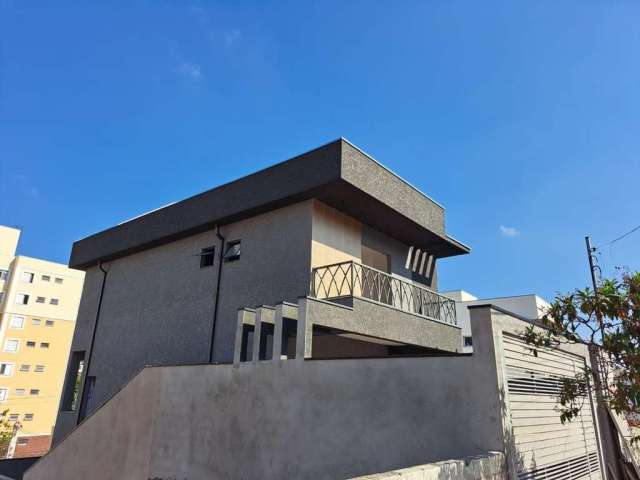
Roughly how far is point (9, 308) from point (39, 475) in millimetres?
45424

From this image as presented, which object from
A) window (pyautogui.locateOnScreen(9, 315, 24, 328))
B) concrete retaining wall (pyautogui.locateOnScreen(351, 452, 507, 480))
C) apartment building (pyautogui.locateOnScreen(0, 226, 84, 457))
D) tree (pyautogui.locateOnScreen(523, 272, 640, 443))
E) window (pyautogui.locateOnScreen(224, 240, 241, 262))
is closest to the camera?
concrete retaining wall (pyautogui.locateOnScreen(351, 452, 507, 480))

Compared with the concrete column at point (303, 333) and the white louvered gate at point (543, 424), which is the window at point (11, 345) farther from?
the white louvered gate at point (543, 424)

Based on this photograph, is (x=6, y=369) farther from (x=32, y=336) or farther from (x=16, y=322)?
(x=16, y=322)

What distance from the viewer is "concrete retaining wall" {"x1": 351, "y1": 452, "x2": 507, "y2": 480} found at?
342 centimetres

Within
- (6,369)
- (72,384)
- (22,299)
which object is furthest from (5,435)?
(72,384)

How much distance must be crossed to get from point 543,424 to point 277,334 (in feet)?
14.2

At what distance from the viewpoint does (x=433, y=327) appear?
11.0 m

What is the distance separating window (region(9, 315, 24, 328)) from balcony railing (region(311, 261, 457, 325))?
167 feet

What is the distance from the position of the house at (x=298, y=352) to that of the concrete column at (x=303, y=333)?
34mm

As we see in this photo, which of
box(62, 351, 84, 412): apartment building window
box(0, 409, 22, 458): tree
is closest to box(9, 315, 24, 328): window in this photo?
box(0, 409, 22, 458): tree

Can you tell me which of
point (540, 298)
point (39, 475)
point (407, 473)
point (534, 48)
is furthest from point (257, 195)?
point (540, 298)

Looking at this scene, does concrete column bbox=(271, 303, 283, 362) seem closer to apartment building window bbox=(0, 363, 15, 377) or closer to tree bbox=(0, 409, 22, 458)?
tree bbox=(0, 409, 22, 458)

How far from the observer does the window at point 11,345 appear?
45647 millimetres

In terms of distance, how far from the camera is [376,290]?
11172 millimetres
